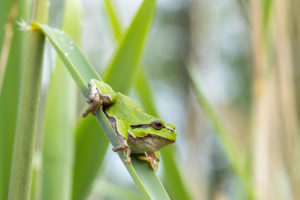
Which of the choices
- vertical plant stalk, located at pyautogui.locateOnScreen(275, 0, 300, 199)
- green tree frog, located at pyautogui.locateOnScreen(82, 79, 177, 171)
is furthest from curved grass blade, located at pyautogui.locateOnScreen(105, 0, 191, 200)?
vertical plant stalk, located at pyautogui.locateOnScreen(275, 0, 300, 199)

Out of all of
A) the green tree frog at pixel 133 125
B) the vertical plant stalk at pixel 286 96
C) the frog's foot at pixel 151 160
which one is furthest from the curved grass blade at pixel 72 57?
the vertical plant stalk at pixel 286 96

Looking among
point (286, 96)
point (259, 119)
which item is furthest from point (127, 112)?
point (286, 96)

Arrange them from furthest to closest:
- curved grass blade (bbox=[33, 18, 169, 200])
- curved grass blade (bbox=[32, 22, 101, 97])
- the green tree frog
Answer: the green tree frog, curved grass blade (bbox=[32, 22, 101, 97]), curved grass blade (bbox=[33, 18, 169, 200])

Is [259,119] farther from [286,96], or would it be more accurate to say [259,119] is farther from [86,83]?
[86,83]

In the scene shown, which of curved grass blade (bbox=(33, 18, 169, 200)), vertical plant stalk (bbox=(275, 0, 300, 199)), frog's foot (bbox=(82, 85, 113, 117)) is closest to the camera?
curved grass blade (bbox=(33, 18, 169, 200))

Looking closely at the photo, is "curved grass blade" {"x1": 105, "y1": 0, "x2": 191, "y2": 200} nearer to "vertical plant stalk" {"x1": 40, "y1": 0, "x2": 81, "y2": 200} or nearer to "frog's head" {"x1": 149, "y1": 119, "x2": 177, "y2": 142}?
"frog's head" {"x1": 149, "y1": 119, "x2": 177, "y2": 142}

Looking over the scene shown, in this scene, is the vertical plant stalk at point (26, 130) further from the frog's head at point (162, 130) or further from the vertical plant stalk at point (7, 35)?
the frog's head at point (162, 130)
